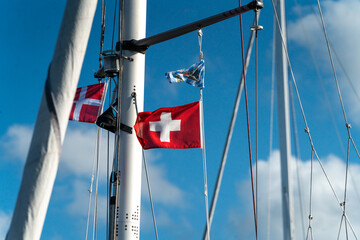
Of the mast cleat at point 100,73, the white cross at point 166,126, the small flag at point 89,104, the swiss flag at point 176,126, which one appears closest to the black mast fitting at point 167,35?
the mast cleat at point 100,73

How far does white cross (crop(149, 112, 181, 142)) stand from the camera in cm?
1411

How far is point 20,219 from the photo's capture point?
4.89m

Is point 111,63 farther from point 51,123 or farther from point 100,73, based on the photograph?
point 51,123

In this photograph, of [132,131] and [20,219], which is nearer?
[20,219]

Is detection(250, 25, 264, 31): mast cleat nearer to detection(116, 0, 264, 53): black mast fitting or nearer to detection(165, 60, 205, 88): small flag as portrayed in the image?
detection(165, 60, 205, 88): small flag

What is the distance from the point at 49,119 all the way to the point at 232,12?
8.32 m

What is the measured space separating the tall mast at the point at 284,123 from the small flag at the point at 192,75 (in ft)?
11.3

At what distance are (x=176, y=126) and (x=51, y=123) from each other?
9257mm

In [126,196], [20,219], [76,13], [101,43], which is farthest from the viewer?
[101,43]

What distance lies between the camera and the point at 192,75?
15.3 m

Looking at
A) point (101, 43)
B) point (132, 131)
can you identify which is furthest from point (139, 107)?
point (101, 43)

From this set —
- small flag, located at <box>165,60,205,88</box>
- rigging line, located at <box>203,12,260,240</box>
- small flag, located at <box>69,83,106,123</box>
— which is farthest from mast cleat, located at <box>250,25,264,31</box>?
rigging line, located at <box>203,12,260,240</box>

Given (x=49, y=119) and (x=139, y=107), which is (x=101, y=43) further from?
(x=49, y=119)

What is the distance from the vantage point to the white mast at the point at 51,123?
4.92 m
